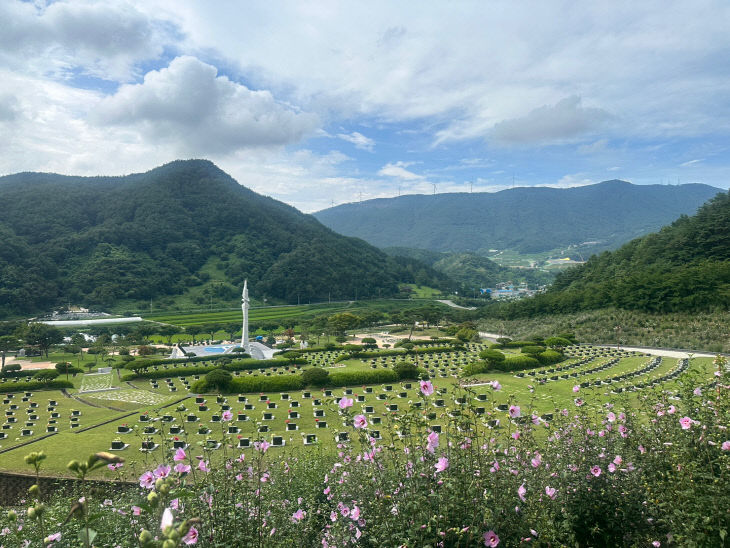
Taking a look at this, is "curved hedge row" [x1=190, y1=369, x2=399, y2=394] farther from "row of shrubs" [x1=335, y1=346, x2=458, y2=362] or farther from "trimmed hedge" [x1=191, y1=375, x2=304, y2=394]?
"row of shrubs" [x1=335, y1=346, x2=458, y2=362]

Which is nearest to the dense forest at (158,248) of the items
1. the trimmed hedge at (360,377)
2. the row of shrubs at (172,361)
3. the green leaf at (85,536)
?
the row of shrubs at (172,361)

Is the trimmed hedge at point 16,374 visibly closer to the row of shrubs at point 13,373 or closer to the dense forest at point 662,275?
the row of shrubs at point 13,373

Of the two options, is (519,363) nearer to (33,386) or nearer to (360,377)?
(360,377)

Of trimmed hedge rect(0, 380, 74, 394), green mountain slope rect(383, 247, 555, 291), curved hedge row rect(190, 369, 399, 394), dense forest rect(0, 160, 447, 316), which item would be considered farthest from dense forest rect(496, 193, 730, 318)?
green mountain slope rect(383, 247, 555, 291)

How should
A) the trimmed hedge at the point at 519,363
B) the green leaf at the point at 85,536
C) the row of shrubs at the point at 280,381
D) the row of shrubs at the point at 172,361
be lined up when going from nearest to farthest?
the green leaf at the point at 85,536 → the row of shrubs at the point at 280,381 → the trimmed hedge at the point at 519,363 → the row of shrubs at the point at 172,361

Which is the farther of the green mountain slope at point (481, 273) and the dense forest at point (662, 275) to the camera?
the green mountain slope at point (481, 273)

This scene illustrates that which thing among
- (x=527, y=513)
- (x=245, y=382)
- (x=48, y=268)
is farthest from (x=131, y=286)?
(x=527, y=513)
